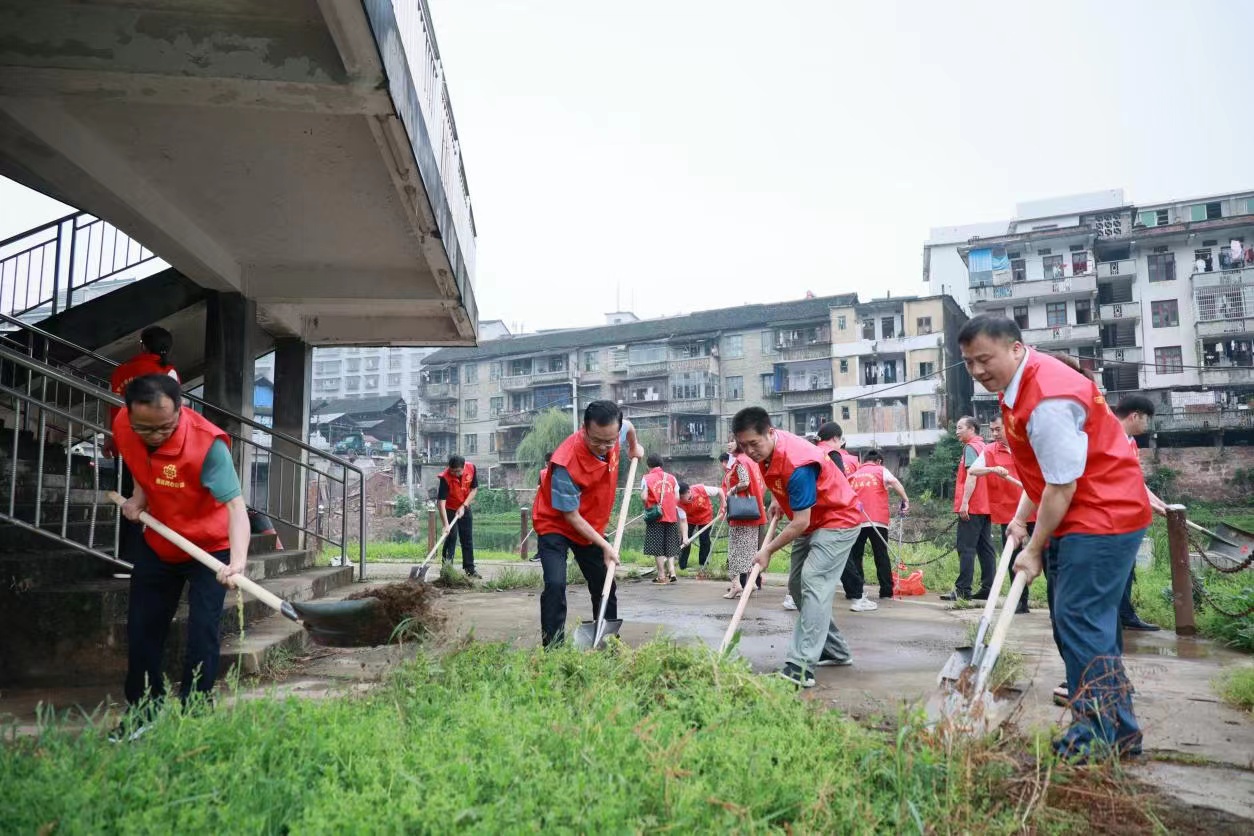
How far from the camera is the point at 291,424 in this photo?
1077 cm

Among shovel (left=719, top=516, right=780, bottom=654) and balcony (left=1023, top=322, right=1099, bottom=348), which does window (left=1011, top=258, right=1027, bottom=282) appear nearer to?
balcony (left=1023, top=322, right=1099, bottom=348)

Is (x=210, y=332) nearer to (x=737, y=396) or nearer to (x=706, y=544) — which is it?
(x=706, y=544)

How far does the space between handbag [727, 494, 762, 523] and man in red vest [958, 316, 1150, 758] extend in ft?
18.3

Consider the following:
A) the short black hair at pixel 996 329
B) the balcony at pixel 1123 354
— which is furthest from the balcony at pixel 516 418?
the short black hair at pixel 996 329

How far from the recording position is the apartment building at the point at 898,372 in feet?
126

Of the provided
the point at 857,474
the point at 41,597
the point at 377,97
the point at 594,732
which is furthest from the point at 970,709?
the point at 857,474

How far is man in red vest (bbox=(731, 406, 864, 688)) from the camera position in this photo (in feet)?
15.3

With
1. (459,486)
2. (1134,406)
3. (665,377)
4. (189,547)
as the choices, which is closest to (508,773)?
(189,547)

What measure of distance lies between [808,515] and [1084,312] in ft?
128

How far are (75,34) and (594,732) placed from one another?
4.31 meters

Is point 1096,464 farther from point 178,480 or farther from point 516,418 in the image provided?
point 516,418

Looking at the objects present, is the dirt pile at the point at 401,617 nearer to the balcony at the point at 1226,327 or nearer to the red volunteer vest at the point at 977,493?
the red volunteer vest at the point at 977,493

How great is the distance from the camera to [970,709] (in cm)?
297

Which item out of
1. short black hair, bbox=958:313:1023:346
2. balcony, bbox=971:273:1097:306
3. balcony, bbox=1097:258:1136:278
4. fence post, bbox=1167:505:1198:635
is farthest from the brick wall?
short black hair, bbox=958:313:1023:346
